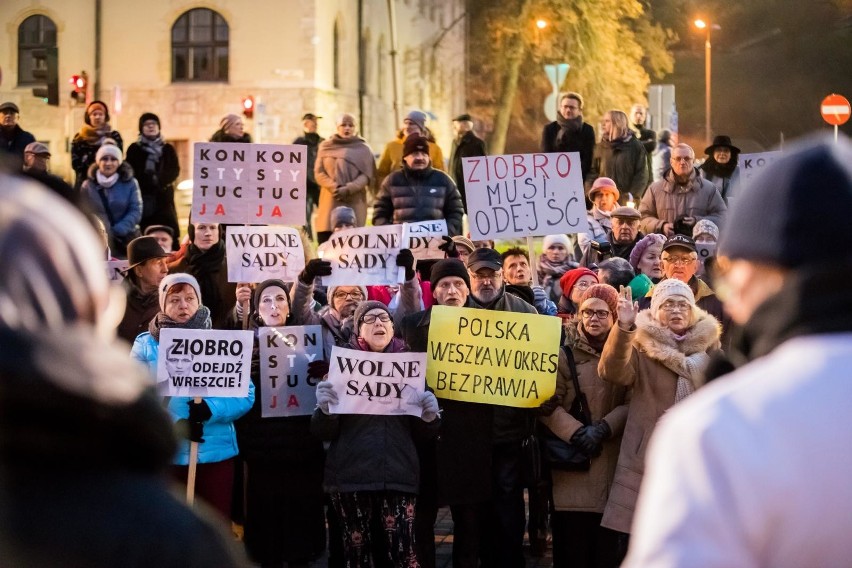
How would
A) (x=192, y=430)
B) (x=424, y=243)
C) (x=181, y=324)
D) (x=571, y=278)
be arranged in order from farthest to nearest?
(x=424, y=243) → (x=571, y=278) → (x=181, y=324) → (x=192, y=430)

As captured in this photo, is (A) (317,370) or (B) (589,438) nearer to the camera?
(B) (589,438)

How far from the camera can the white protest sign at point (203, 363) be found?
7805 millimetres

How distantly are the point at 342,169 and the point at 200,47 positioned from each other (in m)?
25.6

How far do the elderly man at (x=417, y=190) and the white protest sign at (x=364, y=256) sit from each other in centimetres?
329

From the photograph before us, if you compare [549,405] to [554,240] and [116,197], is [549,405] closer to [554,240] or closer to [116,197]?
[554,240]

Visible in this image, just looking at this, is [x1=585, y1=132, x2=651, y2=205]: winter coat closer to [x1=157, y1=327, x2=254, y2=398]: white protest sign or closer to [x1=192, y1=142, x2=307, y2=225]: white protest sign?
[x1=192, y1=142, x2=307, y2=225]: white protest sign

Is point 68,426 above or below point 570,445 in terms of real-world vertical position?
above

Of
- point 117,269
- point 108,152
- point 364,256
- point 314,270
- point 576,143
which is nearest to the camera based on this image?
point 314,270

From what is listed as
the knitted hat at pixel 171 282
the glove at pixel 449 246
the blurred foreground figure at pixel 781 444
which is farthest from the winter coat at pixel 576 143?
the blurred foreground figure at pixel 781 444

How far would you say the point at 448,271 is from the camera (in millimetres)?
8445

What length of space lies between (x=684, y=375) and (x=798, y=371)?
5404 mm

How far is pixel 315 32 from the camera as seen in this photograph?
39.8 metres

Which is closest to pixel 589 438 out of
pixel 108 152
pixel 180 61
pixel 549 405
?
pixel 549 405

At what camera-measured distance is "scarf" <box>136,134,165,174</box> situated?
15.6 meters
